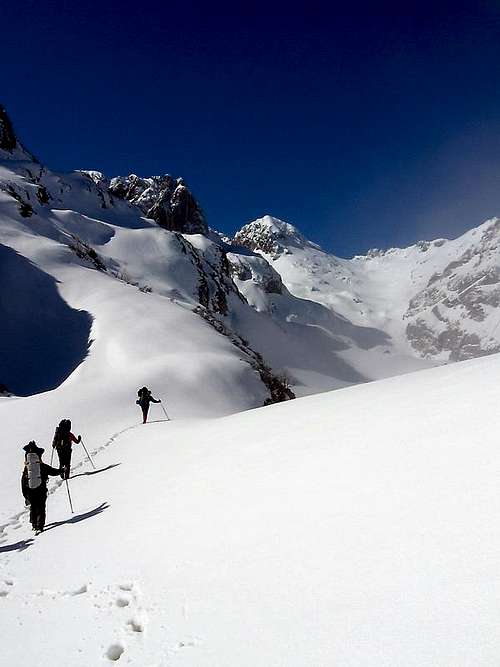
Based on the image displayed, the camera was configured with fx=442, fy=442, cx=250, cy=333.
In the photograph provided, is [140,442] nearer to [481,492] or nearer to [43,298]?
[481,492]

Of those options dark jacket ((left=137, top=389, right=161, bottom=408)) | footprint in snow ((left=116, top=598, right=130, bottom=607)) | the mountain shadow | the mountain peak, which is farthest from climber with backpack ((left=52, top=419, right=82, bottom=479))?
the mountain peak

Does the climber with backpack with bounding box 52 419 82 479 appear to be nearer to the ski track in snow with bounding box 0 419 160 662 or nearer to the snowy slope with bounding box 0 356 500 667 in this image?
the snowy slope with bounding box 0 356 500 667

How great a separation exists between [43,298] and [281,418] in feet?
162

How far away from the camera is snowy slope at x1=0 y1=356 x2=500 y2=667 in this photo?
3291 mm

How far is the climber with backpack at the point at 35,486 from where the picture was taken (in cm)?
949

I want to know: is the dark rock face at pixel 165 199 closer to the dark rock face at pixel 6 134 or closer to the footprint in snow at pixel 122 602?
the dark rock face at pixel 6 134

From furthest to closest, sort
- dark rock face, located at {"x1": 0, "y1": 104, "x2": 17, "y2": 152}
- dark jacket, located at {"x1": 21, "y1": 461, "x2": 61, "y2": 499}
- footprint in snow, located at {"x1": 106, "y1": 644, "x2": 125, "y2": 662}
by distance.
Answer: dark rock face, located at {"x1": 0, "y1": 104, "x2": 17, "y2": 152}, dark jacket, located at {"x1": 21, "y1": 461, "x2": 61, "y2": 499}, footprint in snow, located at {"x1": 106, "y1": 644, "x2": 125, "y2": 662}

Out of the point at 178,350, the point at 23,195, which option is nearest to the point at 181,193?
the point at 23,195

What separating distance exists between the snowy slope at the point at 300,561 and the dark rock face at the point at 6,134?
134957 mm

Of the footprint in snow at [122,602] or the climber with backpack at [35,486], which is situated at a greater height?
the climber with backpack at [35,486]

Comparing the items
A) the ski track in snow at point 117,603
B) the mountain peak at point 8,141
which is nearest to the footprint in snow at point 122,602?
the ski track in snow at point 117,603

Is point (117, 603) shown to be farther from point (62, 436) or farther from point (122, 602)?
point (62, 436)

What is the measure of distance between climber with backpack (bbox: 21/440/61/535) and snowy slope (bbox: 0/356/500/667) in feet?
1.51

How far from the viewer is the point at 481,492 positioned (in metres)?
4.40
